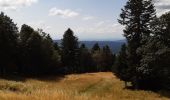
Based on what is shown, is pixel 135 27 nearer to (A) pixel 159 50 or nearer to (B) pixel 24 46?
(A) pixel 159 50

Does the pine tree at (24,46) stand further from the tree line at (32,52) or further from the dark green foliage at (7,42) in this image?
the dark green foliage at (7,42)

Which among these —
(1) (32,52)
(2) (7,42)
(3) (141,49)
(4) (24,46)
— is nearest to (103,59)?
(1) (32,52)

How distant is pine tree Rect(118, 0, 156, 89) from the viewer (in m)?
53.0

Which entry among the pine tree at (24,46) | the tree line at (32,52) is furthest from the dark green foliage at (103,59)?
the pine tree at (24,46)

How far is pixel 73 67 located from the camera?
95500 millimetres

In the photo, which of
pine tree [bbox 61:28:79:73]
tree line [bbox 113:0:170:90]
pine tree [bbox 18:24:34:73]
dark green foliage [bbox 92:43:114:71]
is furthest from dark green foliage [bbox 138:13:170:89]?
dark green foliage [bbox 92:43:114:71]

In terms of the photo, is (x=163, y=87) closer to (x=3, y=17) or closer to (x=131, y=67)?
(x=131, y=67)

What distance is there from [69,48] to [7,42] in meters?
25.5

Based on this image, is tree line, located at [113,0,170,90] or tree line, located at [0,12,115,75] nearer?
tree line, located at [113,0,170,90]

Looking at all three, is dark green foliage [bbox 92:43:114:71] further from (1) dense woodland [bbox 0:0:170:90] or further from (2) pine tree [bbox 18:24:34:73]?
(2) pine tree [bbox 18:24:34:73]

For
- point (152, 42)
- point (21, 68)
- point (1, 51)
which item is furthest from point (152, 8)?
point (21, 68)

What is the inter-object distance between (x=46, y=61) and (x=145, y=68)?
31.6 meters

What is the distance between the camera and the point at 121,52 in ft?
201

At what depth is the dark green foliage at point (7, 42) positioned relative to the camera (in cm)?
6674
